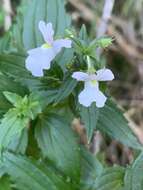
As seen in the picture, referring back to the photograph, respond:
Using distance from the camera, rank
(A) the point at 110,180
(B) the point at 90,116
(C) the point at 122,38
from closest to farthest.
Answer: (B) the point at 90,116 < (A) the point at 110,180 < (C) the point at 122,38

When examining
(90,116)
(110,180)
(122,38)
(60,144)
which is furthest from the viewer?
(122,38)

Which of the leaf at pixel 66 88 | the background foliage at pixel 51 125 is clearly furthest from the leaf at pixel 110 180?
the leaf at pixel 66 88

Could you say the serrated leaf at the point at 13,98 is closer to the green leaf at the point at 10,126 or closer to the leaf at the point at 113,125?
the green leaf at the point at 10,126

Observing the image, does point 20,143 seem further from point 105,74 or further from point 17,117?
point 105,74

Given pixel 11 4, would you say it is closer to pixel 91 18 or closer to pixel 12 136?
pixel 91 18

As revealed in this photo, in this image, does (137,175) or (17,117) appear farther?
(137,175)

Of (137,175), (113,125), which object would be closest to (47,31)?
(113,125)

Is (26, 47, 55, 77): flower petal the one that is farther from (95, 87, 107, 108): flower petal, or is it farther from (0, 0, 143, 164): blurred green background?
(0, 0, 143, 164): blurred green background
